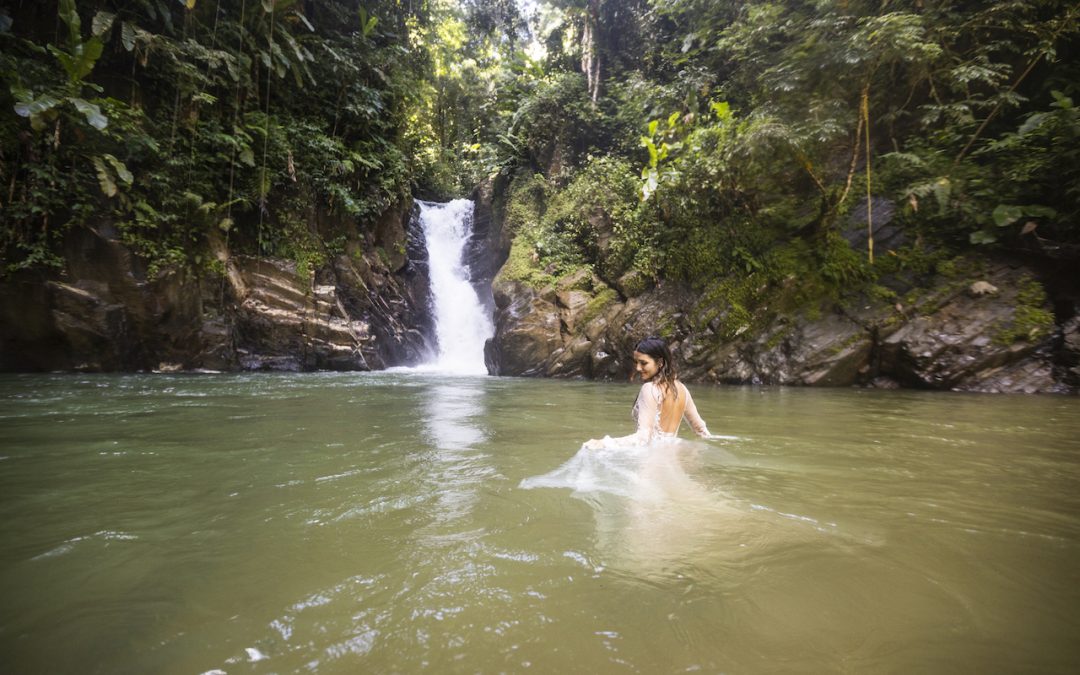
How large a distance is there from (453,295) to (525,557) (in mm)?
15300

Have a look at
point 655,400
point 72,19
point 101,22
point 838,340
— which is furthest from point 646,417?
point 101,22

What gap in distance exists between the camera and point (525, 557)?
181cm

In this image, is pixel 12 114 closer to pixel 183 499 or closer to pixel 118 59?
pixel 118 59

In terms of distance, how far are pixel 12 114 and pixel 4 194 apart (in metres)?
1.41

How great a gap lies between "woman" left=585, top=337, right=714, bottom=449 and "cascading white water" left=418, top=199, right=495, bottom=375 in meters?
9.90

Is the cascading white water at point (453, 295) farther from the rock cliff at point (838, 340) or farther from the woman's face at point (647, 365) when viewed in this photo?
the woman's face at point (647, 365)

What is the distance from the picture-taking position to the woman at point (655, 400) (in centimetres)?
364

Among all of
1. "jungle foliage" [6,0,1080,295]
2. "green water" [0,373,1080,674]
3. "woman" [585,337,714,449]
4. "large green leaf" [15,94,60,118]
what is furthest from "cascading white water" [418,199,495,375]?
"green water" [0,373,1080,674]

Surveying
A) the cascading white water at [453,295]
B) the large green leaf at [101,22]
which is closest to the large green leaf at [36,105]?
the large green leaf at [101,22]

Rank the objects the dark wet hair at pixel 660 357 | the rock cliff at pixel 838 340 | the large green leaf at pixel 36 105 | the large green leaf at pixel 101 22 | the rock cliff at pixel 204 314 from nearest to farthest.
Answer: the dark wet hair at pixel 660 357
the large green leaf at pixel 36 105
the rock cliff at pixel 838 340
the large green leaf at pixel 101 22
the rock cliff at pixel 204 314

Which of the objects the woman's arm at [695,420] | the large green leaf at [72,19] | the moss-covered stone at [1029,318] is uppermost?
the large green leaf at [72,19]

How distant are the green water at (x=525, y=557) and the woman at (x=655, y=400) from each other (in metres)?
0.29

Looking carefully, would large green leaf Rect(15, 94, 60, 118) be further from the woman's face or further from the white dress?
the white dress

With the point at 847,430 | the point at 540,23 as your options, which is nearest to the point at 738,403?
the point at 847,430
